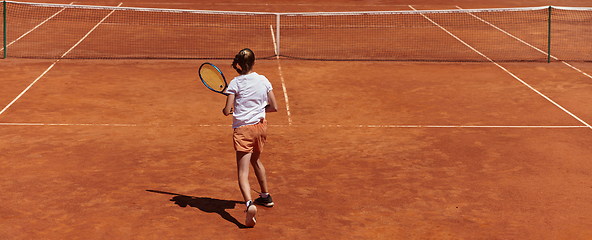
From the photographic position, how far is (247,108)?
6859 millimetres

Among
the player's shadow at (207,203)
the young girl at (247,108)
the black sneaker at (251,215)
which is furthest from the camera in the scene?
the player's shadow at (207,203)

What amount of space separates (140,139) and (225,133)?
1.40 metres

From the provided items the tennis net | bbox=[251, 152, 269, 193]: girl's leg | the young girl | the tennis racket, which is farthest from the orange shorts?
the tennis net

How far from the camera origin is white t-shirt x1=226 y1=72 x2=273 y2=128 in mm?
6754

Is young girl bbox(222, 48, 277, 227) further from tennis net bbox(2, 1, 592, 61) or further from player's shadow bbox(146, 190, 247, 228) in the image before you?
tennis net bbox(2, 1, 592, 61)

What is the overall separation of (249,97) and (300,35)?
51.4ft

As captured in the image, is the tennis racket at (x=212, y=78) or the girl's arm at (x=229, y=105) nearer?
the girl's arm at (x=229, y=105)

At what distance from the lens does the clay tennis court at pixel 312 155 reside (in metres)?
7.13

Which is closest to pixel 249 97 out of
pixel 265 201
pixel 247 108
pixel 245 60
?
pixel 247 108

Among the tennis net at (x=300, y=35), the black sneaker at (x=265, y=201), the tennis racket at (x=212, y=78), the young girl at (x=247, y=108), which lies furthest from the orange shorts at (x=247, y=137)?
the tennis net at (x=300, y=35)

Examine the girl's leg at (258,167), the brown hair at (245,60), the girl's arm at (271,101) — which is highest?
the brown hair at (245,60)

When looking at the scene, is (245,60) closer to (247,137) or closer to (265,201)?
(247,137)

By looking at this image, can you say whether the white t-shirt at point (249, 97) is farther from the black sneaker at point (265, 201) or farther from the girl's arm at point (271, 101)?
the black sneaker at point (265, 201)

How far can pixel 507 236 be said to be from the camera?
682 cm
